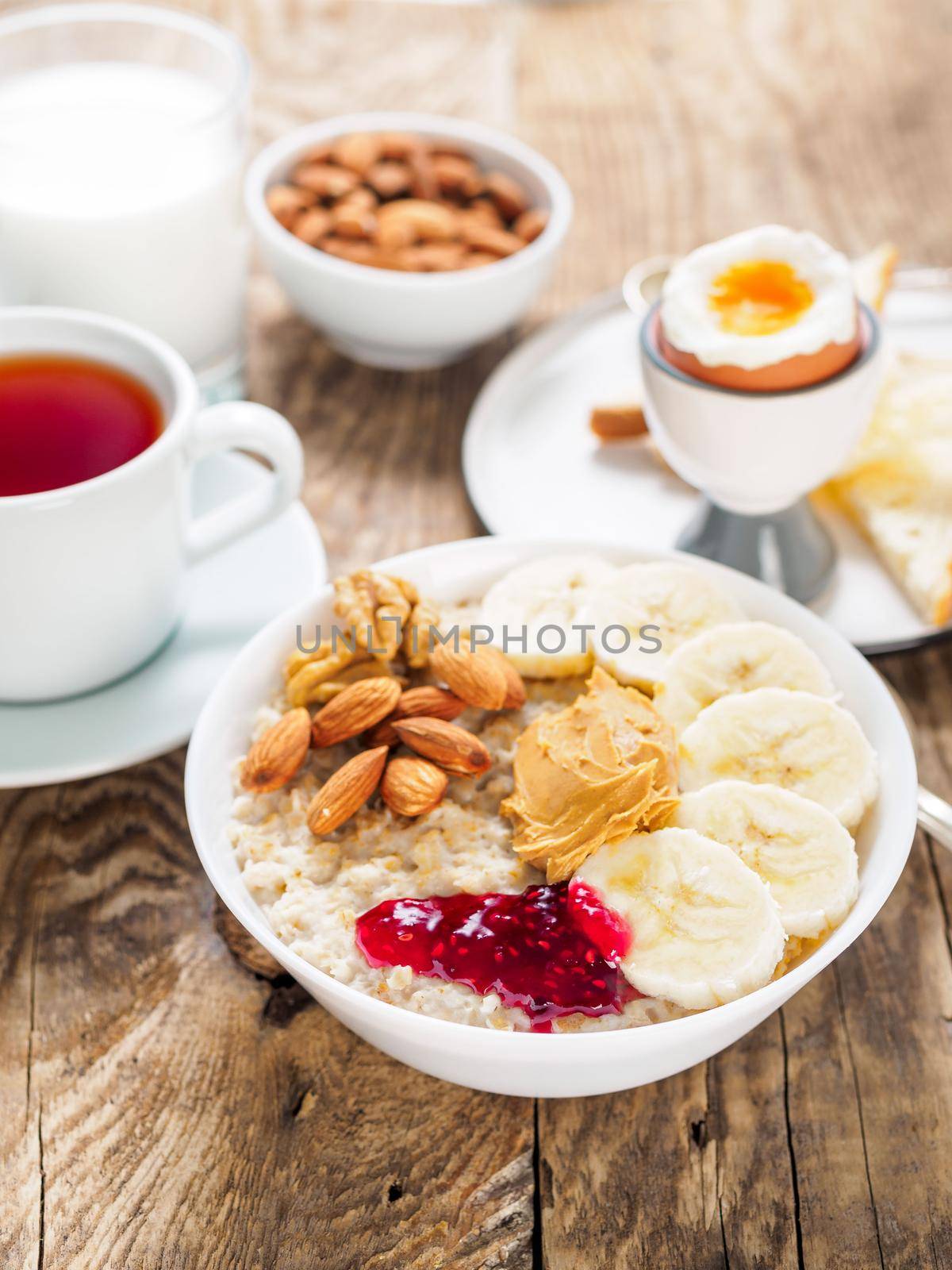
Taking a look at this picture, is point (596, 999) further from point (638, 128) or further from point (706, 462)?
point (638, 128)

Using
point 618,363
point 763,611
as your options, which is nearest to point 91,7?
point 618,363

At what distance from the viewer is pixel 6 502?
1127mm

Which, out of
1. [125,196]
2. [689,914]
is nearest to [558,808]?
[689,914]

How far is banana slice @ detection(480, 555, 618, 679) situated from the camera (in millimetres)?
1228

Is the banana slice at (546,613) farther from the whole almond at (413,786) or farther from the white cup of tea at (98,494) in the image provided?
the white cup of tea at (98,494)

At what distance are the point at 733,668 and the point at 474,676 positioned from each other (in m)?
0.25

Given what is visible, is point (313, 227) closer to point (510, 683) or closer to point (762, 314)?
point (762, 314)

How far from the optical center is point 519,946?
3.28 ft

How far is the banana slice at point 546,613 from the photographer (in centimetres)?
123

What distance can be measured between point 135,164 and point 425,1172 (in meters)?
1.22

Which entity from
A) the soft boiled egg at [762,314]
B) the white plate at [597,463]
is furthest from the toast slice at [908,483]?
the soft boiled egg at [762,314]

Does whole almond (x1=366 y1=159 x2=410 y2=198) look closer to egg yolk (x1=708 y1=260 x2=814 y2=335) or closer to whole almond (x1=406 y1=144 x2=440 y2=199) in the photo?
whole almond (x1=406 y1=144 x2=440 y2=199)

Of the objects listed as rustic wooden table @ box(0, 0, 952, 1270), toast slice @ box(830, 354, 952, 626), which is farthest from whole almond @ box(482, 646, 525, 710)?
toast slice @ box(830, 354, 952, 626)

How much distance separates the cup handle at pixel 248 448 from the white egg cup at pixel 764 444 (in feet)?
1.33
